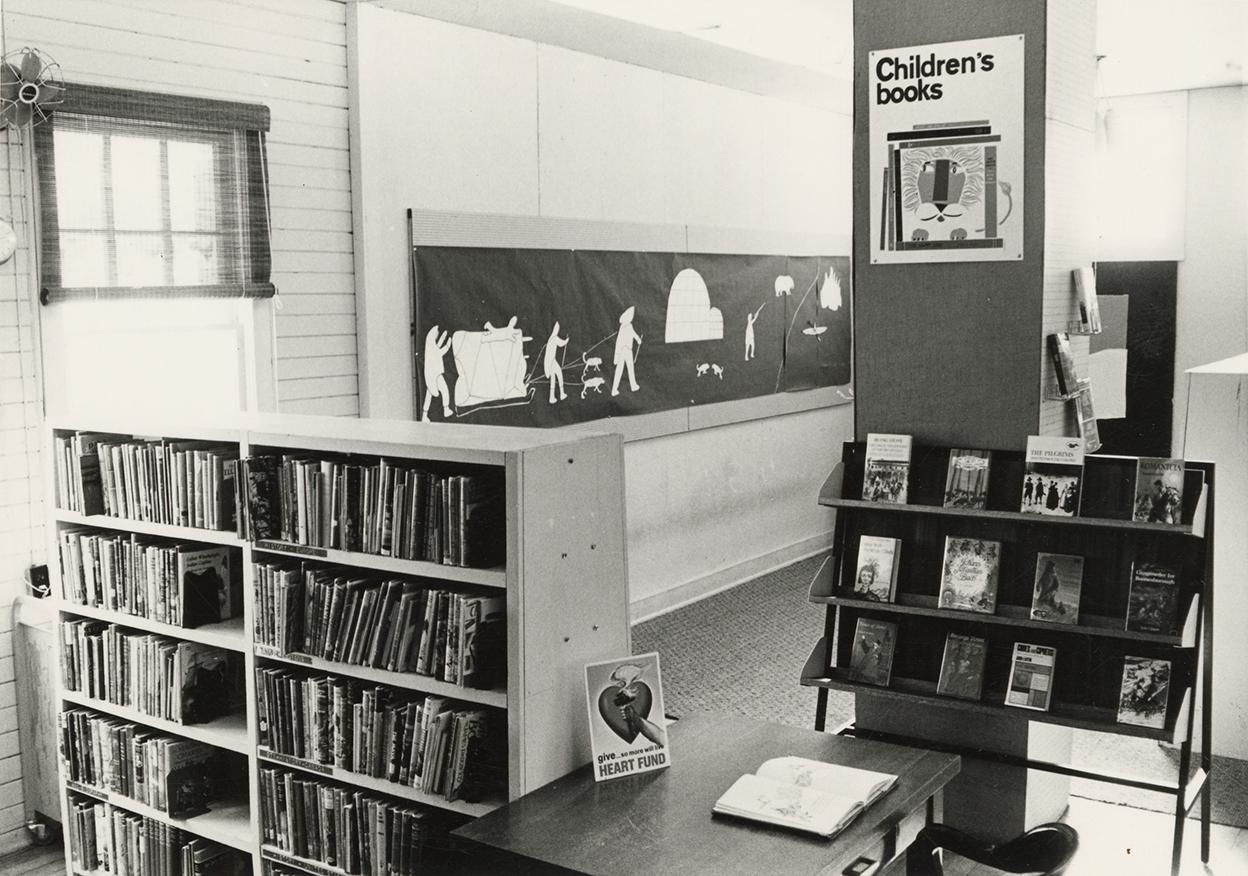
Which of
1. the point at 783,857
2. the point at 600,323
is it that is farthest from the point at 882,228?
the point at 600,323

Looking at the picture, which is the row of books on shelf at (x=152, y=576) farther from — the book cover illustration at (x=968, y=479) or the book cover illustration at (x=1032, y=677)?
the book cover illustration at (x=1032, y=677)

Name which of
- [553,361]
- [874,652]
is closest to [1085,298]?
[874,652]

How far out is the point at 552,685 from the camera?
293 cm

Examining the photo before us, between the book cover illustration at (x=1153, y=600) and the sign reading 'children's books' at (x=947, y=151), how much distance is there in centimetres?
103

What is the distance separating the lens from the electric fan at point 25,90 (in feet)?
13.6

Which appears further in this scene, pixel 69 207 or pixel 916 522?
pixel 69 207

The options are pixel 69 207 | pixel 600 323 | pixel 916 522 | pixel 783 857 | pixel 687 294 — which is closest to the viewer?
pixel 783 857

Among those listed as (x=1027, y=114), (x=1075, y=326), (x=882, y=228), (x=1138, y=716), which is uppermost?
(x=1027, y=114)

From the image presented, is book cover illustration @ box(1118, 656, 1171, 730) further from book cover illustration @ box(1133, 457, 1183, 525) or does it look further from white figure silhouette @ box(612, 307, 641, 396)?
white figure silhouette @ box(612, 307, 641, 396)

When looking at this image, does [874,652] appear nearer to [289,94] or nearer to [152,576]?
[152,576]

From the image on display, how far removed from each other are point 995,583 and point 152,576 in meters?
2.62

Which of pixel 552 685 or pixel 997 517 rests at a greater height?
pixel 997 517

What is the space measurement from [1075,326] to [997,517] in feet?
2.52

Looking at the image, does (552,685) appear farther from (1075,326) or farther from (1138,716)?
(1075,326)
